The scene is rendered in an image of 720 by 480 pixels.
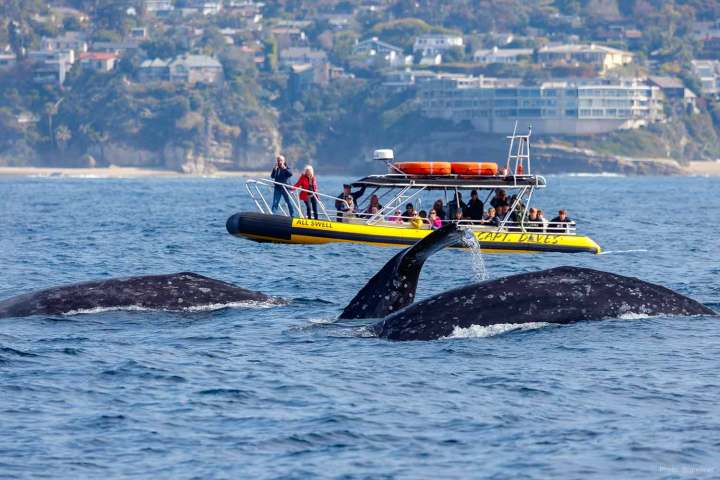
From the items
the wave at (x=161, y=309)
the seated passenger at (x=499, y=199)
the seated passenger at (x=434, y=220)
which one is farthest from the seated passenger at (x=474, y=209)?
the wave at (x=161, y=309)

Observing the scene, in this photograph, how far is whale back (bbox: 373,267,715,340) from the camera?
1583 cm

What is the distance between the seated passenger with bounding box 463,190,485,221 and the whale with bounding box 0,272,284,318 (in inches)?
705

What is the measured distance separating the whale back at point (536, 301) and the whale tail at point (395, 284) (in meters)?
0.46

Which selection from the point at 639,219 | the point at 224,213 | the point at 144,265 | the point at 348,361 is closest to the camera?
the point at 348,361

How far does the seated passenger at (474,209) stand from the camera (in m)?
36.0

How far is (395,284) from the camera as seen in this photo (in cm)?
1647

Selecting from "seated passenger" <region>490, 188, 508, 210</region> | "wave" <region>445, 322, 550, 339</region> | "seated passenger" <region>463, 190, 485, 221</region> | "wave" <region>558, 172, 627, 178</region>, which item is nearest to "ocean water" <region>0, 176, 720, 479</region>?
"wave" <region>445, 322, 550, 339</region>

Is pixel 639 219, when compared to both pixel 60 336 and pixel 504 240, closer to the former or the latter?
pixel 504 240

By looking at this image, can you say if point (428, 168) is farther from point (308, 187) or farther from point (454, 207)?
point (308, 187)

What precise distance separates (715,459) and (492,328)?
14.8 feet

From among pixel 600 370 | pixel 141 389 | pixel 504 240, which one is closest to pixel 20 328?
pixel 141 389

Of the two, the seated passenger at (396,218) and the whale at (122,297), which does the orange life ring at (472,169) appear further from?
the whale at (122,297)

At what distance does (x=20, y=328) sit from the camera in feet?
58.2

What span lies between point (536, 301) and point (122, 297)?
562 cm
